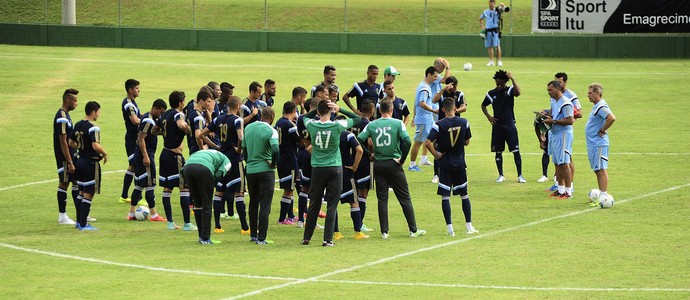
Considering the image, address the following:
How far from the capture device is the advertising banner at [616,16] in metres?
42.7

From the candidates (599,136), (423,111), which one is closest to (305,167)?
(599,136)

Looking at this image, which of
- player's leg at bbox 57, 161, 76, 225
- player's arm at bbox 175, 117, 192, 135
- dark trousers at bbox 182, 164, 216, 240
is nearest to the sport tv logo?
player's arm at bbox 175, 117, 192, 135

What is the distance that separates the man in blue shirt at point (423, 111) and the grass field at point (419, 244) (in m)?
0.72

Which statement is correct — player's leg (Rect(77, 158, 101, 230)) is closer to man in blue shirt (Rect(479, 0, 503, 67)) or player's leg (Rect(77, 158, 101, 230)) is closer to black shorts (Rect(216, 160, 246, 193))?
black shorts (Rect(216, 160, 246, 193))

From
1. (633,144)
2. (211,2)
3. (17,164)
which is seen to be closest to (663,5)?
(633,144)

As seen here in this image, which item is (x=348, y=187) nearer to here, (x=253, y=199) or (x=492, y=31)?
(x=253, y=199)

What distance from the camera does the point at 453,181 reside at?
54.4 ft

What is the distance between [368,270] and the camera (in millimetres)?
14398

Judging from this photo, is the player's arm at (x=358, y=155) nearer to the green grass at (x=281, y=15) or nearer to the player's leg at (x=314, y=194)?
the player's leg at (x=314, y=194)

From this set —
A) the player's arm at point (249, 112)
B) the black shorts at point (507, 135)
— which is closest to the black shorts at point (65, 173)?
the player's arm at point (249, 112)

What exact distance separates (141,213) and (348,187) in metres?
3.84

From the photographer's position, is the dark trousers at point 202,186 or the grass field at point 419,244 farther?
the dark trousers at point 202,186

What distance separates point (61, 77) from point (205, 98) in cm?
2046

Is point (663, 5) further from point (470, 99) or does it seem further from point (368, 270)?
point (368, 270)
